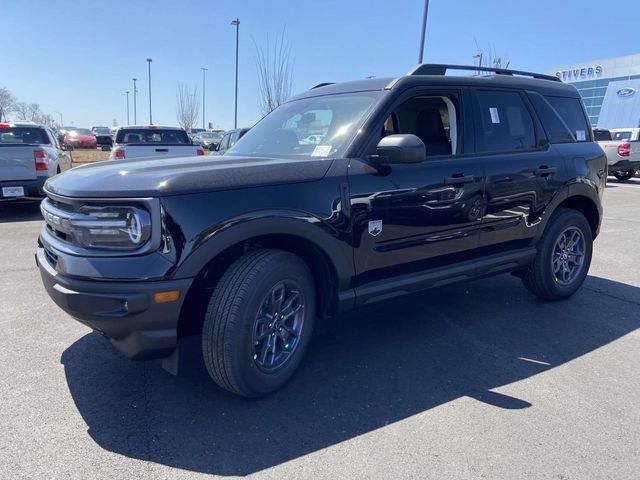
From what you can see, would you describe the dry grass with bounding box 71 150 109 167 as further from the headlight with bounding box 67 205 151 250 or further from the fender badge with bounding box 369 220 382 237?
the fender badge with bounding box 369 220 382 237

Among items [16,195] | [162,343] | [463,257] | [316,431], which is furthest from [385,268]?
[16,195]

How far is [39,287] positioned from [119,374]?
7.49 feet

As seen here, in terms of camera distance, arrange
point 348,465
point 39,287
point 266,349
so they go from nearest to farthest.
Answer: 1. point 348,465
2. point 266,349
3. point 39,287

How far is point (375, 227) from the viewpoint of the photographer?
327 centimetres

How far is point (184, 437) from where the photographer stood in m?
2.62

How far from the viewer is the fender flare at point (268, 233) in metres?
2.59

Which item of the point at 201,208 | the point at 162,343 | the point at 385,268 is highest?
the point at 201,208

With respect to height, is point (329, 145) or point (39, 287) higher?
point (329, 145)

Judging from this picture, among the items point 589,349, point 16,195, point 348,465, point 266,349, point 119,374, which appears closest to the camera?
point 348,465

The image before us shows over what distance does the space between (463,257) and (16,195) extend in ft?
26.8

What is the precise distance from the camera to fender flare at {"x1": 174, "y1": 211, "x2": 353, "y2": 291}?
8.48ft

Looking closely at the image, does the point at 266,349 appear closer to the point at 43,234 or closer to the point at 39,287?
the point at 43,234

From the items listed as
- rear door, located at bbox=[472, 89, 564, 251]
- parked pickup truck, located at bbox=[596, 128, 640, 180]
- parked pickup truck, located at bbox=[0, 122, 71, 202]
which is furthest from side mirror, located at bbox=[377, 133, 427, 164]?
parked pickup truck, located at bbox=[596, 128, 640, 180]

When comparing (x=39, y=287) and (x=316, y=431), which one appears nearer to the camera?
(x=316, y=431)
